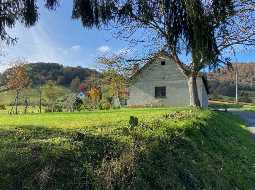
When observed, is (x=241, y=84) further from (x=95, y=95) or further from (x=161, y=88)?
(x=161, y=88)

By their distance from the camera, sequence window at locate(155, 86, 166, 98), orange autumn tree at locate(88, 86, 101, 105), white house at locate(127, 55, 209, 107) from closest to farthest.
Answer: white house at locate(127, 55, 209, 107), window at locate(155, 86, 166, 98), orange autumn tree at locate(88, 86, 101, 105)

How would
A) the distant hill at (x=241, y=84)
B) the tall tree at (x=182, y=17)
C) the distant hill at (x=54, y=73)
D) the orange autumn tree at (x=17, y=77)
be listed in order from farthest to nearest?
the distant hill at (x=241, y=84) → the distant hill at (x=54, y=73) → the orange autumn tree at (x=17, y=77) → the tall tree at (x=182, y=17)

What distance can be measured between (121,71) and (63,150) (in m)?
27.0

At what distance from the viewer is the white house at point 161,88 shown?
4881cm

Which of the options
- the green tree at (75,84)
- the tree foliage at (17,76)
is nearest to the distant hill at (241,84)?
the green tree at (75,84)

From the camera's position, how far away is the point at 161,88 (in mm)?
49938

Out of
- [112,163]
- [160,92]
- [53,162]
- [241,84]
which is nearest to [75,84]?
[160,92]

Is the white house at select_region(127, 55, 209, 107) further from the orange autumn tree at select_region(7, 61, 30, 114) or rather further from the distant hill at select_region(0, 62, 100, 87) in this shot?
the distant hill at select_region(0, 62, 100, 87)

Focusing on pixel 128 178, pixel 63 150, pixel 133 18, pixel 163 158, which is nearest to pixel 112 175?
pixel 128 178

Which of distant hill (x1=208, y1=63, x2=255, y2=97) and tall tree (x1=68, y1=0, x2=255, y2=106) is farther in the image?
distant hill (x1=208, y1=63, x2=255, y2=97)

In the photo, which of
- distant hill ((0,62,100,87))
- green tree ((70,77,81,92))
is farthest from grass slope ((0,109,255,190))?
distant hill ((0,62,100,87))

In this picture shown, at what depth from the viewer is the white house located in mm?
48809

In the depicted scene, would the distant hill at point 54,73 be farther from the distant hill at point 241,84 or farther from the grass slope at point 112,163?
the grass slope at point 112,163

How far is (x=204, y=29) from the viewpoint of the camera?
18.9 ft
